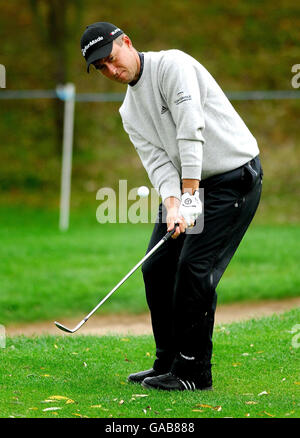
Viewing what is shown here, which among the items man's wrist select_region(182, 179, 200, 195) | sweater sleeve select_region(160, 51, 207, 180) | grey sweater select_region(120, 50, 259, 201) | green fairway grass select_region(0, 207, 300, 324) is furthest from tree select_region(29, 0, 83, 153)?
man's wrist select_region(182, 179, 200, 195)

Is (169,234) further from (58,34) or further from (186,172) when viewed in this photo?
(58,34)

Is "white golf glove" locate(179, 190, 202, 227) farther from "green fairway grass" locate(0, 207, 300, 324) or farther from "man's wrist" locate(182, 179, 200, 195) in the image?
"green fairway grass" locate(0, 207, 300, 324)

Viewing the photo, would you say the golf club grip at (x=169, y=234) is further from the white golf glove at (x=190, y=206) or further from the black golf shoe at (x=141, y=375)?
the black golf shoe at (x=141, y=375)

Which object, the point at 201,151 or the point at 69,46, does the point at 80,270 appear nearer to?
the point at 201,151

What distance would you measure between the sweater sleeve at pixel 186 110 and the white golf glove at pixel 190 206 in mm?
112

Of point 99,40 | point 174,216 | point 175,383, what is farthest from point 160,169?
point 175,383

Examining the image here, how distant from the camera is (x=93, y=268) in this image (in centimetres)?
977

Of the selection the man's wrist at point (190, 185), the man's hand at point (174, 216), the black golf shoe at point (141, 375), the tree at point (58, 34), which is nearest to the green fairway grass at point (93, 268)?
the black golf shoe at point (141, 375)

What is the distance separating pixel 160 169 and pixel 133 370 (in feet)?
5.00

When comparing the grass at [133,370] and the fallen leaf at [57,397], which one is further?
the fallen leaf at [57,397]

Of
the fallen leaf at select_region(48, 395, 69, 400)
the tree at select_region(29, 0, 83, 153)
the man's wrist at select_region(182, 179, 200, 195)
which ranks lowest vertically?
the fallen leaf at select_region(48, 395, 69, 400)

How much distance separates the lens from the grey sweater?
421cm

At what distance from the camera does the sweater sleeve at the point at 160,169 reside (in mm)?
4523

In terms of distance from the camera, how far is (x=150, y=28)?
20000 millimetres
